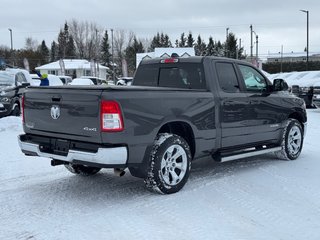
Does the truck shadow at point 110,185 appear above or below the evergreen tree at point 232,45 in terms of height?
below

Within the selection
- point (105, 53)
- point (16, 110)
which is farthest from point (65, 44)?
point (16, 110)

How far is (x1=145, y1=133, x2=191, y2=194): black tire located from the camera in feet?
17.1

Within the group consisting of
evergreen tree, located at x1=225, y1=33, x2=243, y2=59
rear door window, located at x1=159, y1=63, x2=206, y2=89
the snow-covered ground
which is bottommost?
the snow-covered ground

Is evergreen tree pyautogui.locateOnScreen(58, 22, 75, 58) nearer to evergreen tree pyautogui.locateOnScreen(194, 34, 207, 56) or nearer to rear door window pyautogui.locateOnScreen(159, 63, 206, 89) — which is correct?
evergreen tree pyautogui.locateOnScreen(194, 34, 207, 56)

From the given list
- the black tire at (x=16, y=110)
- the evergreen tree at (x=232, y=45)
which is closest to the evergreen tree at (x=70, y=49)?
the evergreen tree at (x=232, y=45)

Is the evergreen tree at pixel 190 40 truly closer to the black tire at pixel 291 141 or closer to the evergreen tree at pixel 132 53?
the evergreen tree at pixel 132 53

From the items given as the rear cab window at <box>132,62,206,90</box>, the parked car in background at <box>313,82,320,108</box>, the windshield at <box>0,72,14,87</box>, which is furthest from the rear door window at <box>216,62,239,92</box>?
the parked car in background at <box>313,82,320,108</box>

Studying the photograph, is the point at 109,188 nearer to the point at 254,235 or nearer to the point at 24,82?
the point at 254,235

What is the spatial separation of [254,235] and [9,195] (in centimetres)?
321

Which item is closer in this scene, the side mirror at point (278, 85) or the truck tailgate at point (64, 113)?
the truck tailgate at point (64, 113)

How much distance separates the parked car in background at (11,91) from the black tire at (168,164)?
410 inches

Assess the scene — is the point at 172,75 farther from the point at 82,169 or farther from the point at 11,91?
the point at 11,91

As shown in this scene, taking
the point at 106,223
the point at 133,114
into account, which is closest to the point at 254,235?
the point at 106,223

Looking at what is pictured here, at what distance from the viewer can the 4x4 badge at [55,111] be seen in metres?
5.17
